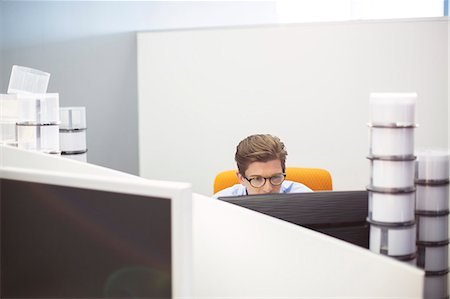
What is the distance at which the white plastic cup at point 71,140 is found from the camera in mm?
1908

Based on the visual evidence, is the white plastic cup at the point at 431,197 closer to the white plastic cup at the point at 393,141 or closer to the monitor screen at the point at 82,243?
the white plastic cup at the point at 393,141

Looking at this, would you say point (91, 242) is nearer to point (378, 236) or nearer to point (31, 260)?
point (31, 260)

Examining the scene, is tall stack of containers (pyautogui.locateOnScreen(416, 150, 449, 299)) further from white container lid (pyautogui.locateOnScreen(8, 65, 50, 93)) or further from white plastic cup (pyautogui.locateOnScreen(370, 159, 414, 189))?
white container lid (pyautogui.locateOnScreen(8, 65, 50, 93))

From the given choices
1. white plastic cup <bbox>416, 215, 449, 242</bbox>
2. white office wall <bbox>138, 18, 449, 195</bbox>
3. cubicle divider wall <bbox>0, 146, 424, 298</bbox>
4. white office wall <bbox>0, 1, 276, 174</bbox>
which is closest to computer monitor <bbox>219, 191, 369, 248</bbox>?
white plastic cup <bbox>416, 215, 449, 242</bbox>

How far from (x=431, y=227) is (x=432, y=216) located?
0.7 inches

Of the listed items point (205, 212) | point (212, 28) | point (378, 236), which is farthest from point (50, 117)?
point (212, 28)

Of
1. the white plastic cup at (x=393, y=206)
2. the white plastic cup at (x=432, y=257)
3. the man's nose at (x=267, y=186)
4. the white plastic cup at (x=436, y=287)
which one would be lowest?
the white plastic cup at (x=436, y=287)

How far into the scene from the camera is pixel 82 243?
0.80 m

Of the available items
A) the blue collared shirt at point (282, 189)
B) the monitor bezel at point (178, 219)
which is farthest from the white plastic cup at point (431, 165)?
the blue collared shirt at point (282, 189)

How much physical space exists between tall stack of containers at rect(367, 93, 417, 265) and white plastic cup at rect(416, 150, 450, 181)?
0.06 metres

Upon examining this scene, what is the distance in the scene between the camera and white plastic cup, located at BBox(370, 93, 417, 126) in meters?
1.02

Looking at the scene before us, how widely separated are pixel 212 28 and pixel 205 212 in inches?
86.8

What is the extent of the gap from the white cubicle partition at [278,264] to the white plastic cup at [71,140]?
0.94m

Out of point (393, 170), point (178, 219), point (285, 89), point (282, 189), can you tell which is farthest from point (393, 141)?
point (285, 89)
